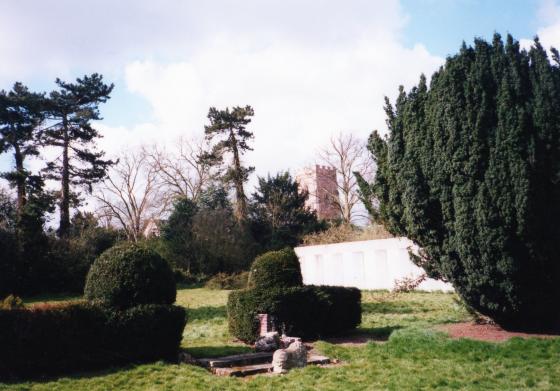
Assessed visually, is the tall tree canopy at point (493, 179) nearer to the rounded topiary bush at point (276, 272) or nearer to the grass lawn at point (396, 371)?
the grass lawn at point (396, 371)

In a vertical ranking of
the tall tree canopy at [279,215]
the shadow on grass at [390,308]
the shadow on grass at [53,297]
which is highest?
the tall tree canopy at [279,215]

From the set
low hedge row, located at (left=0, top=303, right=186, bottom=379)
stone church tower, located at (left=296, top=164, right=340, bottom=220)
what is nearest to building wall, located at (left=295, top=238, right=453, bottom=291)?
stone church tower, located at (left=296, top=164, right=340, bottom=220)

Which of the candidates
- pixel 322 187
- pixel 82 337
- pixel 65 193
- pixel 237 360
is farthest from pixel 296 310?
pixel 322 187

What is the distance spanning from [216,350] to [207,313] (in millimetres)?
7044

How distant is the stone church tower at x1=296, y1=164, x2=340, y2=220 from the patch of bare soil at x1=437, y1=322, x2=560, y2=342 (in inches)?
1092

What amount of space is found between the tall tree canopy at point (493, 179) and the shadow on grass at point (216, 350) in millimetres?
4566

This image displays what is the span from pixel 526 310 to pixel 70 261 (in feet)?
81.7

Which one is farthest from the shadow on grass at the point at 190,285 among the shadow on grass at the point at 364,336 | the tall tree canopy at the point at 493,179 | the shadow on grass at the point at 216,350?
the tall tree canopy at the point at 493,179

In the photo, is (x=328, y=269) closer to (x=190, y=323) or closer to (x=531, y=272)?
(x=190, y=323)

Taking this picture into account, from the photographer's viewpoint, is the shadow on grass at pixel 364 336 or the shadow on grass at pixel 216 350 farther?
the shadow on grass at pixel 364 336

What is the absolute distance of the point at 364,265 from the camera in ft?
81.2

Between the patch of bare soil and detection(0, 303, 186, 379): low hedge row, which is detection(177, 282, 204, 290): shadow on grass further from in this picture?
the patch of bare soil

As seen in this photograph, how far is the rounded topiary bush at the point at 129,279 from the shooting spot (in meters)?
9.50

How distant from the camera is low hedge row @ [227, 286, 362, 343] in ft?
37.2
